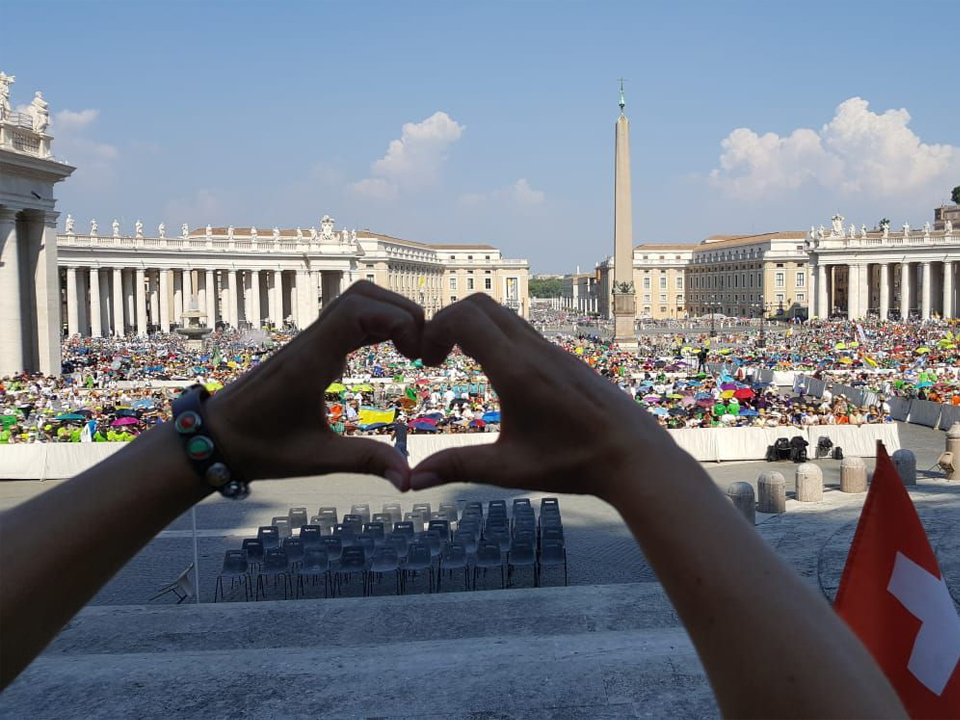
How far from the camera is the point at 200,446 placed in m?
1.98

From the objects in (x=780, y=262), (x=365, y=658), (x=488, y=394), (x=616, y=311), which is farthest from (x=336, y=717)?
(x=780, y=262)

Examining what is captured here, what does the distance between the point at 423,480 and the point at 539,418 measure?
0.97 ft

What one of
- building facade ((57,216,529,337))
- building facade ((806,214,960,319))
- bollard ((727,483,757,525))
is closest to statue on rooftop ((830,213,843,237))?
building facade ((806,214,960,319))

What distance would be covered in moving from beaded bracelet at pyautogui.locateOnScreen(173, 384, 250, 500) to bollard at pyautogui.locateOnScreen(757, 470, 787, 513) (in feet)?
44.4

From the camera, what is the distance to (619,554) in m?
13.4

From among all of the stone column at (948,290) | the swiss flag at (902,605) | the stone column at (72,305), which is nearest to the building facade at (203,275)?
the stone column at (72,305)

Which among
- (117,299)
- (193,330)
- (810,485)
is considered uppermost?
(117,299)

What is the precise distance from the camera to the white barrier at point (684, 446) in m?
20.5

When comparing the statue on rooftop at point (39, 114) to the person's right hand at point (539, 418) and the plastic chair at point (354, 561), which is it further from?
the person's right hand at point (539, 418)

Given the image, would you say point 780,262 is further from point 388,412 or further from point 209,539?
point 209,539

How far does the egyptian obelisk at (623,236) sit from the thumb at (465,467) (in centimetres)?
5104

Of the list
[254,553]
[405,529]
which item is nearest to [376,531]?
[405,529]

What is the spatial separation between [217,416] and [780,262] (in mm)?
119861

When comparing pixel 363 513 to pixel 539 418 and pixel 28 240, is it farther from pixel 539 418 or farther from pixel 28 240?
pixel 28 240
